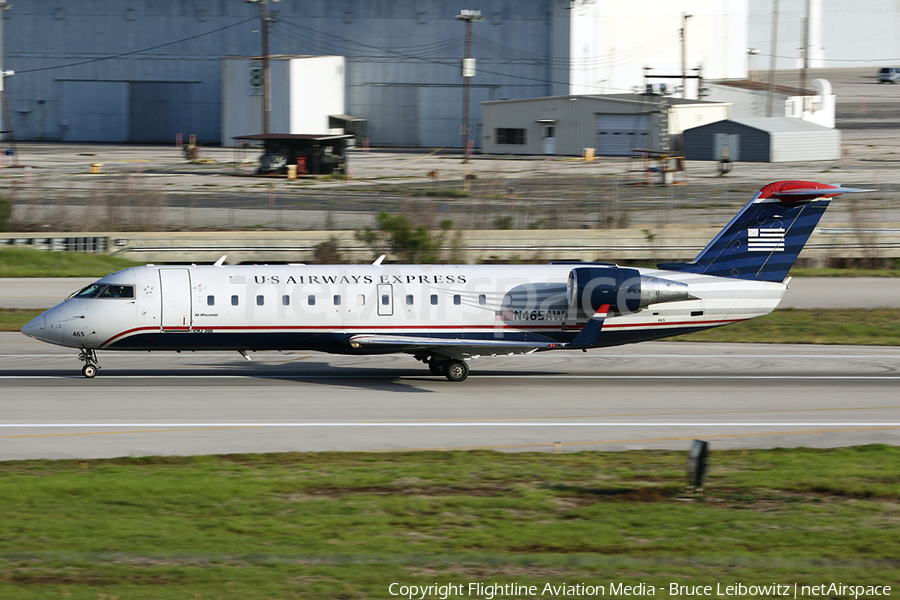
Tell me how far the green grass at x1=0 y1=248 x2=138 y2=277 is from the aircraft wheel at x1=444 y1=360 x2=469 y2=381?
2253 centimetres

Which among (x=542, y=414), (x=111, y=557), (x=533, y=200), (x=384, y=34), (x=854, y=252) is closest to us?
(x=111, y=557)

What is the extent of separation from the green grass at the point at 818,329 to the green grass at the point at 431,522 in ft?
48.2

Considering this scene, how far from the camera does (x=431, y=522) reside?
13.7 meters

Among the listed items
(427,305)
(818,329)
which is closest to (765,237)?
(427,305)

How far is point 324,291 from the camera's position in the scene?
23969mm

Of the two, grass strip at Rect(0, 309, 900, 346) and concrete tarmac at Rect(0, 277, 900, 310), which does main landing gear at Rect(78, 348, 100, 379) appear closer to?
grass strip at Rect(0, 309, 900, 346)

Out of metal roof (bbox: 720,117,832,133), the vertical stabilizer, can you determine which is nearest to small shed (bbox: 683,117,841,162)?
metal roof (bbox: 720,117,832,133)

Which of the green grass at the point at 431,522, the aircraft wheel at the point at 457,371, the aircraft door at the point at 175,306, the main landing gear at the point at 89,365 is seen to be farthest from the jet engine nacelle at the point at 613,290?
the main landing gear at the point at 89,365

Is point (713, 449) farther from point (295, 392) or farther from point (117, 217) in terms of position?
point (117, 217)

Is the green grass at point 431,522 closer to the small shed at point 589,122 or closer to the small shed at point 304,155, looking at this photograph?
the small shed at point 304,155

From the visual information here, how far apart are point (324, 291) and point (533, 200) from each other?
3429cm

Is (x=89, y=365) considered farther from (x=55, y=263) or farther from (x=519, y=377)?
(x=55, y=263)

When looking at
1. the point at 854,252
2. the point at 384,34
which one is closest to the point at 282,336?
the point at 854,252

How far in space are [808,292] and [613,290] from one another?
1930 cm
